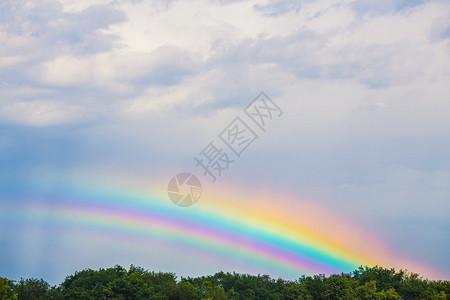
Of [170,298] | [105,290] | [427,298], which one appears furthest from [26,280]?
[427,298]

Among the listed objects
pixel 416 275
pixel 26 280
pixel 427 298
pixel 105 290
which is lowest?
pixel 427 298

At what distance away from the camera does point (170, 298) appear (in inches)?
2638

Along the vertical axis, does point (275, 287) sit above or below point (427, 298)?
above

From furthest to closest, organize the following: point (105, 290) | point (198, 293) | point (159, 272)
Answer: point (159, 272) < point (198, 293) < point (105, 290)

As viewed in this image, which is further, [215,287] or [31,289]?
[215,287]

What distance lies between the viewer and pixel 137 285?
6281cm

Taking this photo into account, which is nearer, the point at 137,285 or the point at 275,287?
the point at 137,285

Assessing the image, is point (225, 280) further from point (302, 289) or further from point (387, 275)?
point (387, 275)

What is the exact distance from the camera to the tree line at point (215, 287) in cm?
6144

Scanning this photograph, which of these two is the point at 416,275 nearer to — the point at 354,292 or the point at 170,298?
the point at 354,292

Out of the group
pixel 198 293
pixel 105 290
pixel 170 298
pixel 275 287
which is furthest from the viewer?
pixel 275 287

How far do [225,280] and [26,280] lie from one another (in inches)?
1609

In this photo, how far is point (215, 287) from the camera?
74.7 meters

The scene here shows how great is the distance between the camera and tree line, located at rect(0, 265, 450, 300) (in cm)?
6144
